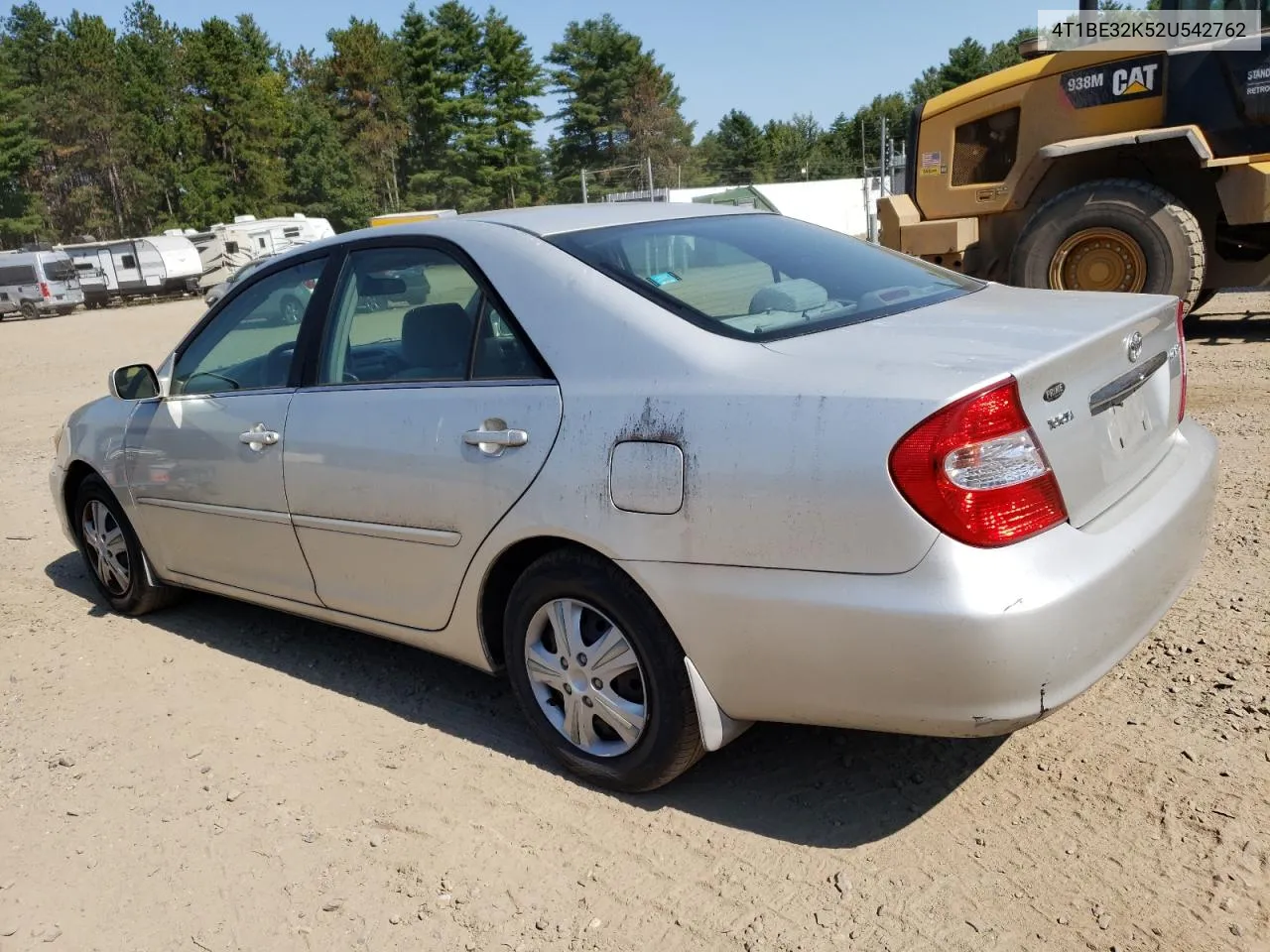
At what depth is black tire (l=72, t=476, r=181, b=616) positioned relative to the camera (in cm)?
479

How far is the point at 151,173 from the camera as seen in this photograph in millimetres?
66438

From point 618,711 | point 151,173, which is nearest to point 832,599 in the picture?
point 618,711

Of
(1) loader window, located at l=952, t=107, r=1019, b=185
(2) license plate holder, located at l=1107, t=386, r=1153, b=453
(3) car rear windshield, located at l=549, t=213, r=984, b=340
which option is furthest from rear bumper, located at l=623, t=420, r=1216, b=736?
(1) loader window, located at l=952, t=107, r=1019, b=185

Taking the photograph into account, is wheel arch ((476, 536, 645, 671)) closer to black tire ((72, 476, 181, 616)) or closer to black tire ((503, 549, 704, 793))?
black tire ((503, 549, 704, 793))

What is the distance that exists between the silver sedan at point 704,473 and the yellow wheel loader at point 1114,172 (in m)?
5.58

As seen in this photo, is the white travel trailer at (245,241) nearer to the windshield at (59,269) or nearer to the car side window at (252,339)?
the windshield at (59,269)

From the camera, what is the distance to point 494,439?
3008mm

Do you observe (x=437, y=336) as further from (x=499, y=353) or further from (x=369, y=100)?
(x=369, y=100)

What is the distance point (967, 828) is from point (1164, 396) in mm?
1358

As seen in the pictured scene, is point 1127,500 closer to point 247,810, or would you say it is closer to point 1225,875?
point 1225,875

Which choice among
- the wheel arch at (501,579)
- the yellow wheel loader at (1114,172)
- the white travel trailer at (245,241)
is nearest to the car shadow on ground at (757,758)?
the wheel arch at (501,579)

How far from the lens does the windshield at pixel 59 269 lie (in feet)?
121

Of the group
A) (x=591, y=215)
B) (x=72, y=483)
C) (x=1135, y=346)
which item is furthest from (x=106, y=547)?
(x=1135, y=346)

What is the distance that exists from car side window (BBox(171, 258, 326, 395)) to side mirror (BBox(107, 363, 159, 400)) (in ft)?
0.31
